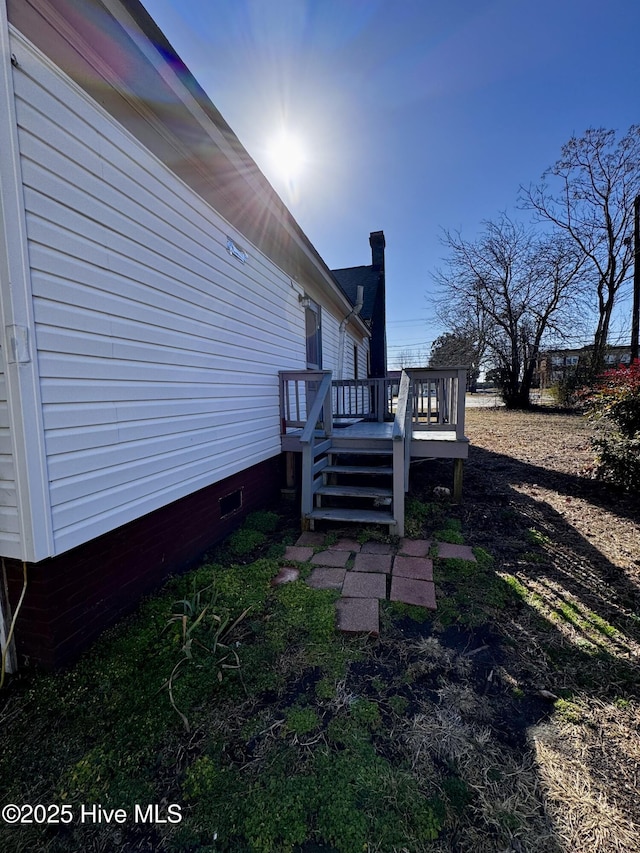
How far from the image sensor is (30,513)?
1732 millimetres

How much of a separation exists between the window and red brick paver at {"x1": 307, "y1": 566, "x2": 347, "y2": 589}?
172 inches

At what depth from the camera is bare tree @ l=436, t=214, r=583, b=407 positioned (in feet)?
57.7

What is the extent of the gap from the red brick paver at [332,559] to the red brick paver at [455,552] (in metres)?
0.86

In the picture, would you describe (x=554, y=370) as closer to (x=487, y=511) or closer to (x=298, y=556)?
(x=487, y=511)

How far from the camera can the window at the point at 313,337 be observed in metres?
6.83

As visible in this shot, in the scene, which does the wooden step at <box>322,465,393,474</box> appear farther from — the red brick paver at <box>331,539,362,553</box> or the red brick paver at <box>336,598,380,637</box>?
the red brick paver at <box>336,598,380,637</box>

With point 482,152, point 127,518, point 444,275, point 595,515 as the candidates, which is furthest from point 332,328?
point 444,275

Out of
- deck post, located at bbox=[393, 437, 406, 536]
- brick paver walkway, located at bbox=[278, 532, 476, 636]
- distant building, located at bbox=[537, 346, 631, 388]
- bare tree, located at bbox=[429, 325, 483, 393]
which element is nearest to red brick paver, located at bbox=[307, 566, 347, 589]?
brick paver walkway, located at bbox=[278, 532, 476, 636]

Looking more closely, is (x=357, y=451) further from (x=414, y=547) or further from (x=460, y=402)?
(x=460, y=402)

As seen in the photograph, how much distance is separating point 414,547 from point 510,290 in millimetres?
19408

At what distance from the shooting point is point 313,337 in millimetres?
7039

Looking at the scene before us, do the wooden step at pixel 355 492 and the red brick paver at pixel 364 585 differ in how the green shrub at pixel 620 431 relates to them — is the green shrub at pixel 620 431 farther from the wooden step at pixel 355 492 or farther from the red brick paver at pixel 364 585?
the red brick paver at pixel 364 585

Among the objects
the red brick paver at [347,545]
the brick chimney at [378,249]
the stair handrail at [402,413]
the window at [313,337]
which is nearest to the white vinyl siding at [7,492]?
the red brick paver at [347,545]

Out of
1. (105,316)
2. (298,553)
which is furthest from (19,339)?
(298,553)
